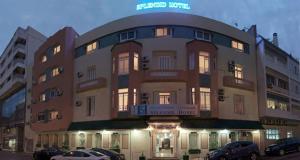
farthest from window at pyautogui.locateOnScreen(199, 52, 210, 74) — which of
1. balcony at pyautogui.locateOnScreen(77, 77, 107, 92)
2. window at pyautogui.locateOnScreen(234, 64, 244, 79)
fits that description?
balcony at pyautogui.locateOnScreen(77, 77, 107, 92)

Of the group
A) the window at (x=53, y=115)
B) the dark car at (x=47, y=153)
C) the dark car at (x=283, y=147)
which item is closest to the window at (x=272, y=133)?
the dark car at (x=283, y=147)

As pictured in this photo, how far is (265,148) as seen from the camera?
42.0 metres

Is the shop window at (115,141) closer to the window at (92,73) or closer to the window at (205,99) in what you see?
the window at (92,73)

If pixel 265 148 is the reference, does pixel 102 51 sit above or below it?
above

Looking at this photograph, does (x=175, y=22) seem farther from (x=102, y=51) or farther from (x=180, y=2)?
(x=102, y=51)

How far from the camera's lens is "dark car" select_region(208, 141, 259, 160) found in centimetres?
3181

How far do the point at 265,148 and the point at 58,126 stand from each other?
23.3 metres

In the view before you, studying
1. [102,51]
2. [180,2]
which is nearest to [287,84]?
[180,2]

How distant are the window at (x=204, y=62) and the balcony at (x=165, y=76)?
2.20 metres

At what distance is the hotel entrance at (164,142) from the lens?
123 ft

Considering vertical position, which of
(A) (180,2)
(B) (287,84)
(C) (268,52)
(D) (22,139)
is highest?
(A) (180,2)

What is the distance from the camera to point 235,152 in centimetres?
3219

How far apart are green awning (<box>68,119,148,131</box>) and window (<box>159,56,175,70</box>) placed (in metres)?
5.55

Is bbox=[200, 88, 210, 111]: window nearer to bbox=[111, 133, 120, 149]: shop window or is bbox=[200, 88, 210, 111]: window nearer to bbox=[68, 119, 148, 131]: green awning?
bbox=[68, 119, 148, 131]: green awning
